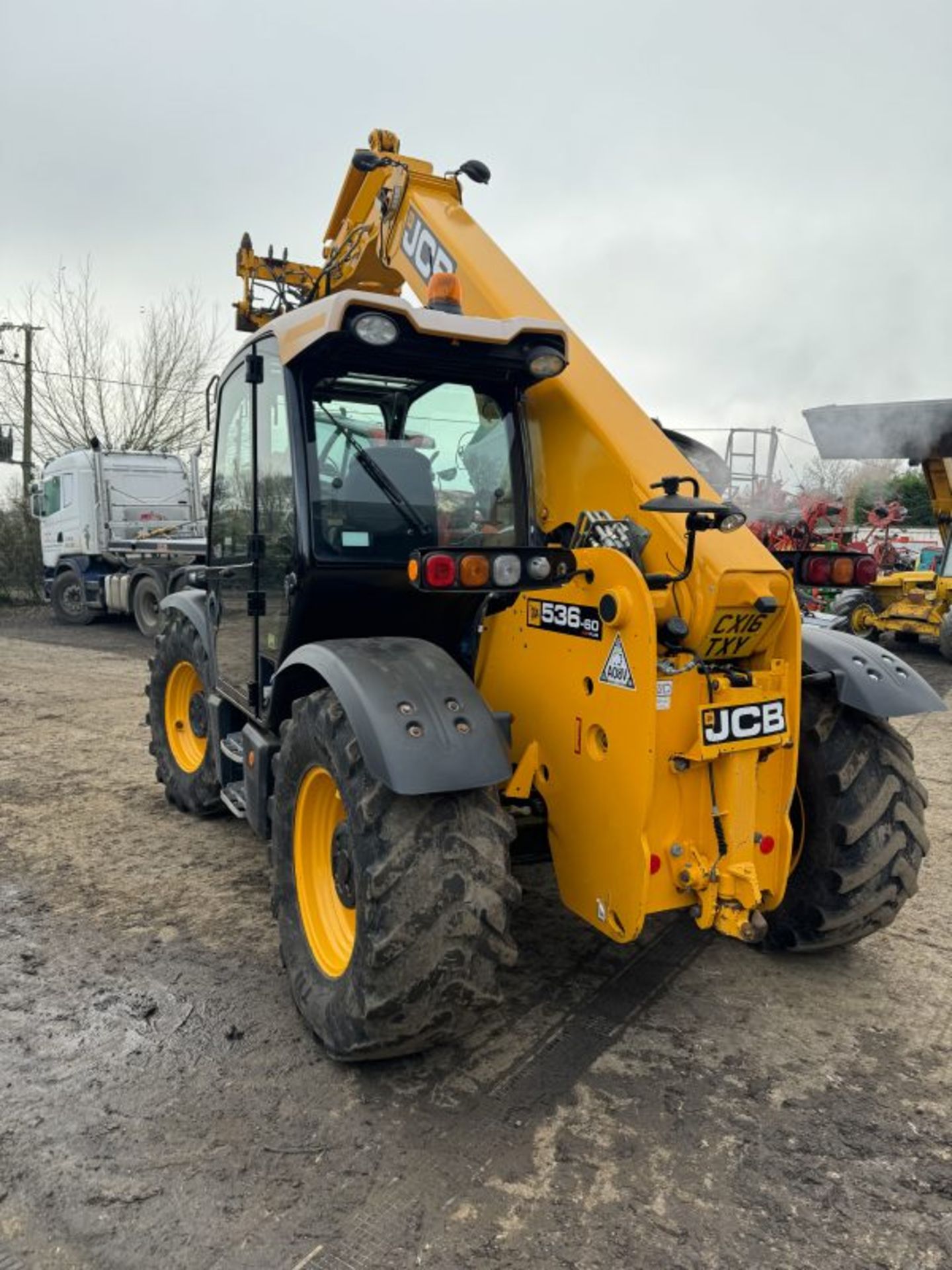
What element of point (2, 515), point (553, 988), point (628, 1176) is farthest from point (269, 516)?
point (2, 515)

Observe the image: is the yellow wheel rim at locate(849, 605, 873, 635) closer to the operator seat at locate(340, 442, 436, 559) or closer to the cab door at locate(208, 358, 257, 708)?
the cab door at locate(208, 358, 257, 708)

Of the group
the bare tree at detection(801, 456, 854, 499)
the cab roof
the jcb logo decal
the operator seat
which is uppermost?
the bare tree at detection(801, 456, 854, 499)

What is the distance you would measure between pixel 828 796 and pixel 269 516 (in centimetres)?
238

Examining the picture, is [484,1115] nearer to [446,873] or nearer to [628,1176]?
[628,1176]

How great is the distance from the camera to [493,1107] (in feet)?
8.57

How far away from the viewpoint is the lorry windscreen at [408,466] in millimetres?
3346

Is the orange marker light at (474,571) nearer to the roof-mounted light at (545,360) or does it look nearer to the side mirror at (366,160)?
the roof-mounted light at (545,360)

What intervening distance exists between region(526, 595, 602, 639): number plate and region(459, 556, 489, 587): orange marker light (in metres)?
0.41

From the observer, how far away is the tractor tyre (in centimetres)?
1198

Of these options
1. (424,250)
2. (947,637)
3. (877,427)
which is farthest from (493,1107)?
(947,637)

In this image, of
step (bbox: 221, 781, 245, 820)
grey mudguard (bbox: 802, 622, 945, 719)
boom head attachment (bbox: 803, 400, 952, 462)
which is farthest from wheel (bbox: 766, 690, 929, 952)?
boom head attachment (bbox: 803, 400, 952, 462)

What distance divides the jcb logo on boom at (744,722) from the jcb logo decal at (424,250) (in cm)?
219

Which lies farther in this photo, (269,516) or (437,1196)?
(269,516)

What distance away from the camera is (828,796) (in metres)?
3.24
